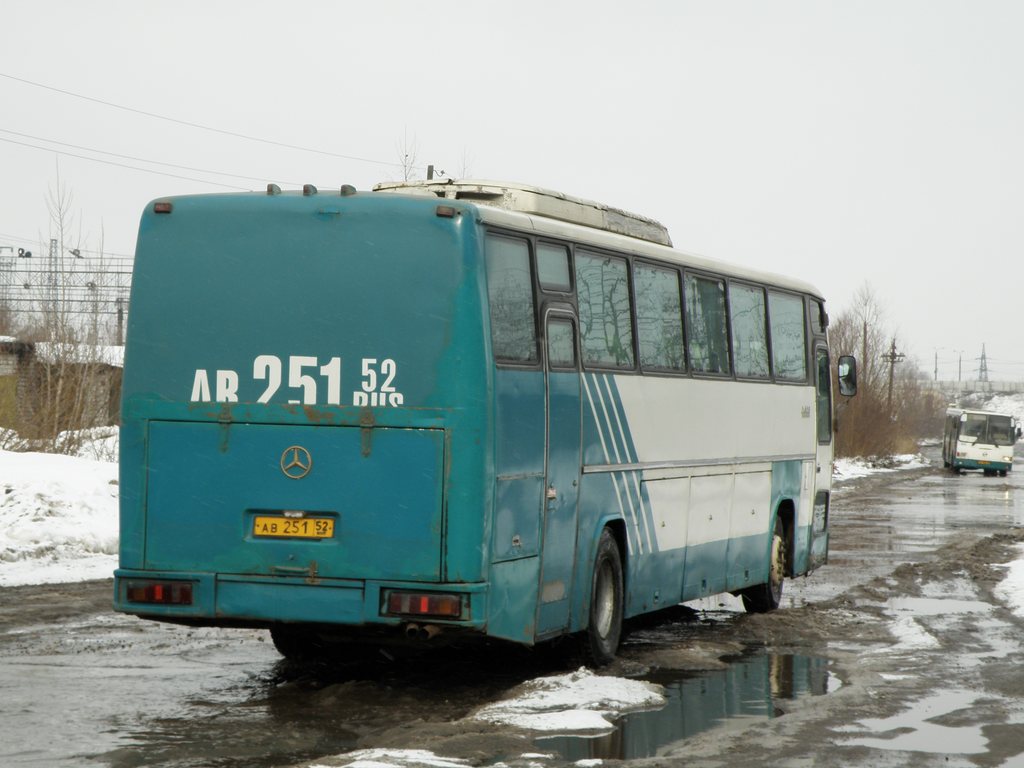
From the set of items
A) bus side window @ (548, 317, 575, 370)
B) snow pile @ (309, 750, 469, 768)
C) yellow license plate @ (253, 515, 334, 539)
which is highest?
bus side window @ (548, 317, 575, 370)

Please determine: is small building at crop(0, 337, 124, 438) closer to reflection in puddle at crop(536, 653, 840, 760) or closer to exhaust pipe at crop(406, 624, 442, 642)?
reflection in puddle at crop(536, 653, 840, 760)

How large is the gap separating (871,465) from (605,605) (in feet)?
198

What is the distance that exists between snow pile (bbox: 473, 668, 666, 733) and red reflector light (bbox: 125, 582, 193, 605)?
6.40 feet

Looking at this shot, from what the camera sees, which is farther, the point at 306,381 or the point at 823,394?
the point at 823,394

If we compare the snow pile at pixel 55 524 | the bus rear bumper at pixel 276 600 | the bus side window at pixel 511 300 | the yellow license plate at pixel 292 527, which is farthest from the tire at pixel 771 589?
the yellow license plate at pixel 292 527

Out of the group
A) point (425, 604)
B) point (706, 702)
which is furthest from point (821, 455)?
point (425, 604)

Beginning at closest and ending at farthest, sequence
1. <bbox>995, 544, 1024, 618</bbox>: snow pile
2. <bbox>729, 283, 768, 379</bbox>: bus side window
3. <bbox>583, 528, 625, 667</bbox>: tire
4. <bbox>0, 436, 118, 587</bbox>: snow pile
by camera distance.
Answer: <bbox>583, 528, 625, 667</bbox>: tire
<bbox>729, 283, 768, 379</bbox>: bus side window
<bbox>995, 544, 1024, 618</bbox>: snow pile
<bbox>0, 436, 118, 587</bbox>: snow pile

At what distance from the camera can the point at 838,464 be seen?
66625mm

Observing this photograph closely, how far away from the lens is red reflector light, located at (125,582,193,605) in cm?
971

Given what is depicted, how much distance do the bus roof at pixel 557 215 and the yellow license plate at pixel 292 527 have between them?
2.09 metres

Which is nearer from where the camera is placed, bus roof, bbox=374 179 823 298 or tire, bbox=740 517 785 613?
bus roof, bbox=374 179 823 298

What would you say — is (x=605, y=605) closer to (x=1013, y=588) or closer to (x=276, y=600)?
(x=276, y=600)

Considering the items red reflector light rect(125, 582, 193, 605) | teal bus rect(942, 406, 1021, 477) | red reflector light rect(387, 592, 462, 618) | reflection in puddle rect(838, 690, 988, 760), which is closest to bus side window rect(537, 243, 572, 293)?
red reflector light rect(387, 592, 462, 618)

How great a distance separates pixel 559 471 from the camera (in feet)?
34.9
